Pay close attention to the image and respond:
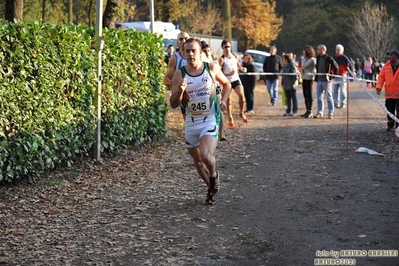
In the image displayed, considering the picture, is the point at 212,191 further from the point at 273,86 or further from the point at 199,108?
the point at 273,86

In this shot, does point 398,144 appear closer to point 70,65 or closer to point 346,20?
point 70,65

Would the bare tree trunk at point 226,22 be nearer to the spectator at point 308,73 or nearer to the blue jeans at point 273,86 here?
the blue jeans at point 273,86

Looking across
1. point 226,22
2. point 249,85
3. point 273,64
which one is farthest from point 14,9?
point 226,22

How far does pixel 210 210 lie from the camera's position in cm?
902

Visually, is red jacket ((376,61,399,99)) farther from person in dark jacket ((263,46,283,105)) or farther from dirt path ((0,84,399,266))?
person in dark jacket ((263,46,283,105))

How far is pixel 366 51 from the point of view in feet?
199

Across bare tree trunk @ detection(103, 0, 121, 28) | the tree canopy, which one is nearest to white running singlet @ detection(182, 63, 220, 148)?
bare tree trunk @ detection(103, 0, 121, 28)

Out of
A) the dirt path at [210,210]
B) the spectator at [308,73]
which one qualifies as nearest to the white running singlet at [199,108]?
the dirt path at [210,210]

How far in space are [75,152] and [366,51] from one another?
51.7 metres

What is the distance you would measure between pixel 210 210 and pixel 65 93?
3541 mm

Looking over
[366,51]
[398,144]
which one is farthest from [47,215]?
[366,51]

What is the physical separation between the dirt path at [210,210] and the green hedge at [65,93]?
1.33ft

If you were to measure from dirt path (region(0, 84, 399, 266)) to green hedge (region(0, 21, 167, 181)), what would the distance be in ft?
1.33

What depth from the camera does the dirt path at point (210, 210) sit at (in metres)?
7.11
